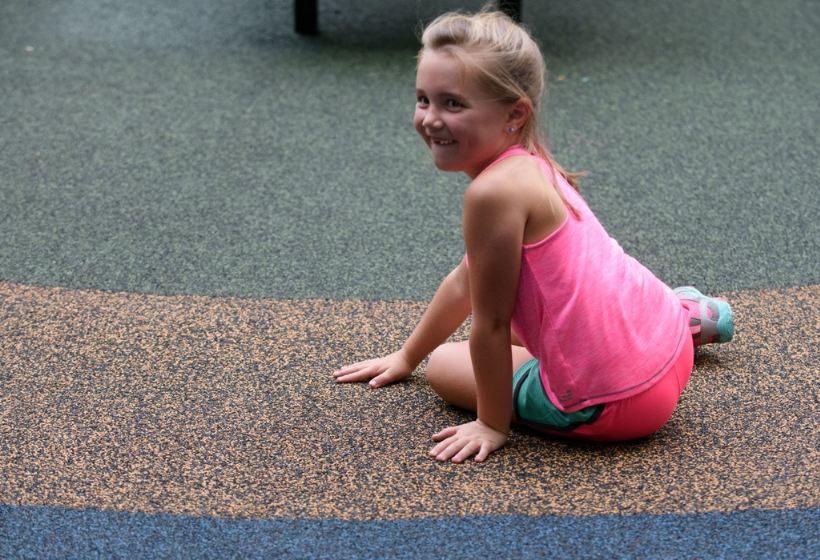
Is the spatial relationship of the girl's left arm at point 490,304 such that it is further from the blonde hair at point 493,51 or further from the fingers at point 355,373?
the fingers at point 355,373

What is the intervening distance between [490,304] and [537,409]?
232 mm

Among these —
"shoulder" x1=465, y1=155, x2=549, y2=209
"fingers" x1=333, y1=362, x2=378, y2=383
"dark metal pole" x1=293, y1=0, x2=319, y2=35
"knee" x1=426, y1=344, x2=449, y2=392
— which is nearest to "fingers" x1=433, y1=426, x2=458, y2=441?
A: "knee" x1=426, y1=344, x2=449, y2=392

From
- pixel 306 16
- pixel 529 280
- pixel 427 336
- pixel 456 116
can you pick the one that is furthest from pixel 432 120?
pixel 306 16

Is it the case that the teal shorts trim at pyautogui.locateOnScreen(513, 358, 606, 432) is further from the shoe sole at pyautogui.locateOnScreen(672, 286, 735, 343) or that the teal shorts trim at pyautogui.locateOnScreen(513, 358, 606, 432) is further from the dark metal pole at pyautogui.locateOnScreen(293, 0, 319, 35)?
the dark metal pole at pyautogui.locateOnScreen(293, 0, 319, 35)

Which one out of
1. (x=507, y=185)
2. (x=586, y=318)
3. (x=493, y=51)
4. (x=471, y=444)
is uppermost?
(x=493, y=51)

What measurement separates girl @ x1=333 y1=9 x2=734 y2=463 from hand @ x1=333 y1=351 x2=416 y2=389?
21 centimetres

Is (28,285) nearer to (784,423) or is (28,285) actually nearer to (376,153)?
(376,153)

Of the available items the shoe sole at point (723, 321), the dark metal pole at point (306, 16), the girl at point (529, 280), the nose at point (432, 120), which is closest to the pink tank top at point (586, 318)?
the girl at point (529, 280)

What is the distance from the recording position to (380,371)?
1727mm

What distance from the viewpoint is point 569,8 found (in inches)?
165

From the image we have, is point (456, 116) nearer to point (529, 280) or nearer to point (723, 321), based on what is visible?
point (529, 280)

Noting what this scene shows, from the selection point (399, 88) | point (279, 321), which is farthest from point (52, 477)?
point (399, 88)

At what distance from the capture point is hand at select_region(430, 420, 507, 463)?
4.84 ft

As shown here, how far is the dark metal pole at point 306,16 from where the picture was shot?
3.80 m
